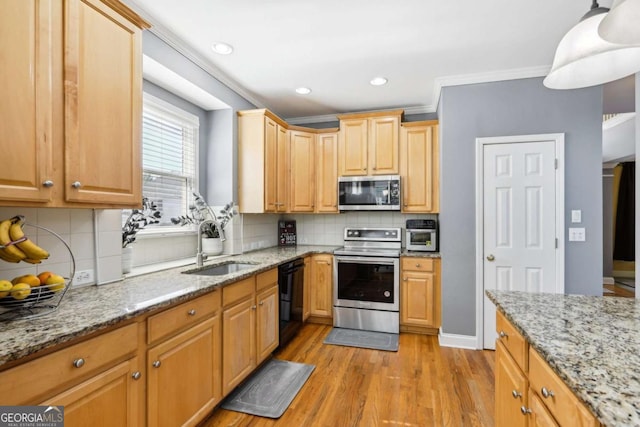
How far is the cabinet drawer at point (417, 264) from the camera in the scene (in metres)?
3.34

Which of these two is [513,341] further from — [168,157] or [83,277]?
[168,157]

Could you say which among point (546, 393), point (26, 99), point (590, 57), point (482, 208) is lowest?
point (546, 393)

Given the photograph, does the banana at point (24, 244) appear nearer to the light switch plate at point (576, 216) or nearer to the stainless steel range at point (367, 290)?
the stainless steel range at point (367, 290)

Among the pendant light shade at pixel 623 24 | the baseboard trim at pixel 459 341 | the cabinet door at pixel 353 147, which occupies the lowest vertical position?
the baseboard trim at pixel 459 341

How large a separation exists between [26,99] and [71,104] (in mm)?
171

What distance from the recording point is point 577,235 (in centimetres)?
284

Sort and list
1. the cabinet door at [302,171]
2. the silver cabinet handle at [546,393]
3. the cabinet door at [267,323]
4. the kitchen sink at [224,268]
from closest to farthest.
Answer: the silver cabinet handle at [546,393], the cabinet door at [267,323], the kitchen sink at [224,268], the cabinet door at [302,171]

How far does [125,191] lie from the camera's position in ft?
5.62

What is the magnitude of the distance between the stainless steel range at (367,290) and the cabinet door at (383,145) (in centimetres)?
100

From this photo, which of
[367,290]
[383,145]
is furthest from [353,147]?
[367,290]

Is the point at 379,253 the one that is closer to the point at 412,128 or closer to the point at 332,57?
the point at 412,128

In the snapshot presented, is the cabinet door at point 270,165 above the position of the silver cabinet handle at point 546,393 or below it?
above

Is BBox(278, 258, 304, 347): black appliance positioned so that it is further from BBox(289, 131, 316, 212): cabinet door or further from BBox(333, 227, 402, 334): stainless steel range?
BBox(289, 131, 316, 212): cabinet door

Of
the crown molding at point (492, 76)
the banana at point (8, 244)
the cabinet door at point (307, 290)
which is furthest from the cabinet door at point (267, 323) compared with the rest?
the crown molding at point (492, 76)
